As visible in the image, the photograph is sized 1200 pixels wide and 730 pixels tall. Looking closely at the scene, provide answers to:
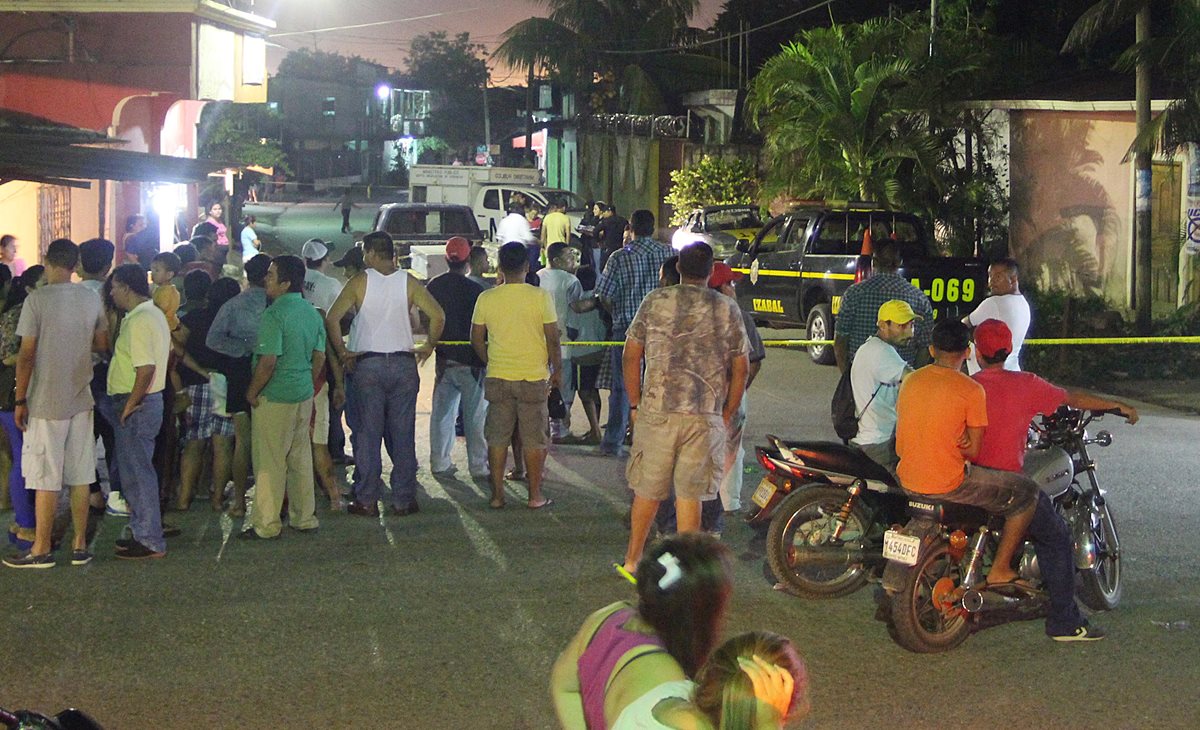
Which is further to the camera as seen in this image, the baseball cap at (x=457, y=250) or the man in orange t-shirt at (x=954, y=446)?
the baseball cap at (x=457, y=250)

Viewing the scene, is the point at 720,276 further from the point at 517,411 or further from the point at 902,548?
the point at 902,548

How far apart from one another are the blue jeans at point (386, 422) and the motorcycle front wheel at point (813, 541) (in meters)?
2.86

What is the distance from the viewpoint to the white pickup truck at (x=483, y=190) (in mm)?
33438

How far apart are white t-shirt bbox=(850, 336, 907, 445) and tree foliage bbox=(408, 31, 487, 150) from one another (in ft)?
264

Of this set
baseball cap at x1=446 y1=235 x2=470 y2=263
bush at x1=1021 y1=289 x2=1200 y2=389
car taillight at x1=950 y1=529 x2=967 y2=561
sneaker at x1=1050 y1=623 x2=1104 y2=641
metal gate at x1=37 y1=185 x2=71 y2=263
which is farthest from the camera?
metal gate at x1=37 y1=185 x2=71 y2=263

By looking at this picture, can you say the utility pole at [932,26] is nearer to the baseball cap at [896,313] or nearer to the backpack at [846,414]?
the backpack at [846,414]

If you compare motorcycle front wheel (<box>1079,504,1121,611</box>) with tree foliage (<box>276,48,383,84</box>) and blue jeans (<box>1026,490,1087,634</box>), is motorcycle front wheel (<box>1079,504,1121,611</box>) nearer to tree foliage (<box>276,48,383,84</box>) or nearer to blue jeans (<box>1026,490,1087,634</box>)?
blue jeans (<box>1026,490,1087,634</box>)

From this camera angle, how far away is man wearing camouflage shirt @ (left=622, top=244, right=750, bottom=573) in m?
7.05

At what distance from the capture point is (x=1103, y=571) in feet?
23.0

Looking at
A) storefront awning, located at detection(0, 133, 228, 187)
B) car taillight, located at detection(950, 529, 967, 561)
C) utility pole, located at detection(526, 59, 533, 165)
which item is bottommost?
car taillight, located at detection(950, 529, 967, 561)

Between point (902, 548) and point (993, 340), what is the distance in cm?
107

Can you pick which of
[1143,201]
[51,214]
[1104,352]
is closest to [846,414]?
[1104,352]

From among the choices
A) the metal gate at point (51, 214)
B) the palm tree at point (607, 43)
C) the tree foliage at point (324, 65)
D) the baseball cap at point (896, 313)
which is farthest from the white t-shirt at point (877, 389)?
the tree foliage at point (324, 65)

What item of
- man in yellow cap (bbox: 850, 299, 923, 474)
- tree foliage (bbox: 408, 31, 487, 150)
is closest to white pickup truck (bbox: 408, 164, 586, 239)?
man in yellow cap (bbox: 850, 299, 923, 474)
